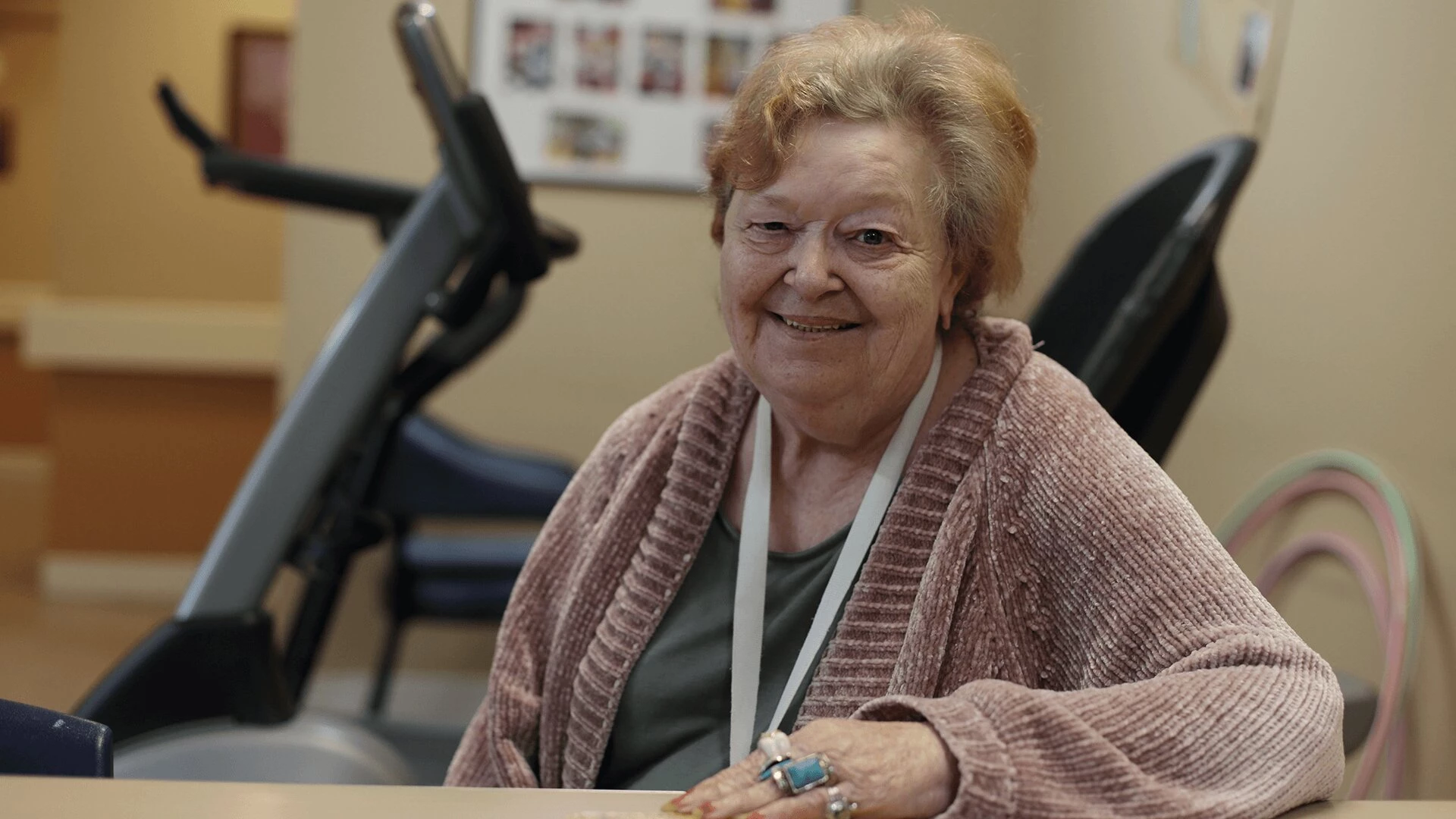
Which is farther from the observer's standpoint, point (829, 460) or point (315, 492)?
point (315, 492)

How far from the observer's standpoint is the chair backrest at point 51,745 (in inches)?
38.3

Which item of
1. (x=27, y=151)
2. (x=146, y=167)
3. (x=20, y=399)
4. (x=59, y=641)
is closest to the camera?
(x=59, y=641)

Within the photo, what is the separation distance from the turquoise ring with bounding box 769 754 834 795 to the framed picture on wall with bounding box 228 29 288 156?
562cm

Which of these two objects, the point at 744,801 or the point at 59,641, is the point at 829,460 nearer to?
the point at 744,801

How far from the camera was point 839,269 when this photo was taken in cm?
117

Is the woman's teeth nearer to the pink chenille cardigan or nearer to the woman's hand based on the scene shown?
the pink chenille cardigan

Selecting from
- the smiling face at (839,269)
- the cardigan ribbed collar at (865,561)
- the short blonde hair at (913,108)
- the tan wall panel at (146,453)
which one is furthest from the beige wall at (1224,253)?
the tan wall panel at (146,453)

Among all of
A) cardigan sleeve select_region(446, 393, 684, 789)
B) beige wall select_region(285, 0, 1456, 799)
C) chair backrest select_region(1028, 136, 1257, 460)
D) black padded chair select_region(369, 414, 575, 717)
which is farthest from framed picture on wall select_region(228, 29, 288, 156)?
cardigan sleeve select_region(446, 393, 684, 789)

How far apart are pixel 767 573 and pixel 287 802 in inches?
21.1

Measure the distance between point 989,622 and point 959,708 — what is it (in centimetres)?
26

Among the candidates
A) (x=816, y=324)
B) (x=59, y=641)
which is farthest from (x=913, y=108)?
(x=59, y=641)

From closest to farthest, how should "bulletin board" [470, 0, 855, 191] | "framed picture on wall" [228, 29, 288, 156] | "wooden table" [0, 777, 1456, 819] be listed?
"wooden table" [0, 777, 1456, 819], "bulletin board" [470, 0, 855, 191], "framed picture on wall" [228, 29, 288, 156]

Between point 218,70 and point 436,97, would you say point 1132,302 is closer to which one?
point 436,97

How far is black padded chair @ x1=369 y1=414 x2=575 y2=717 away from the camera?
2967 mm
